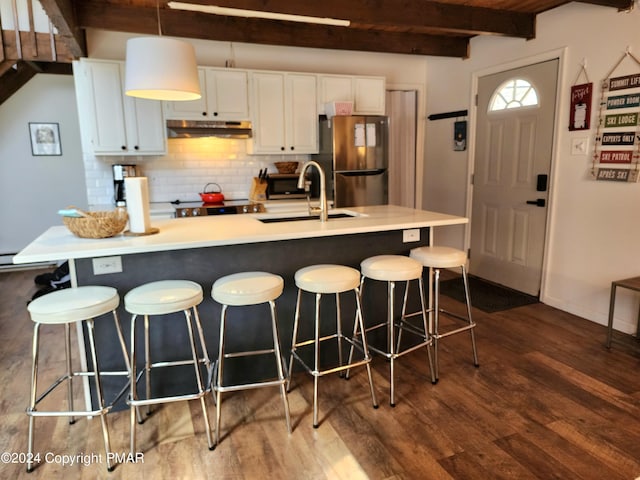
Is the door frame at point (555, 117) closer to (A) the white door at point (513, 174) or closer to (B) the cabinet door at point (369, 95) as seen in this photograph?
(A) the white door at point (513, 174)

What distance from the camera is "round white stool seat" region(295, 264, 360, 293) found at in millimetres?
2301

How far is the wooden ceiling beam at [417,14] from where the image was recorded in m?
3.50

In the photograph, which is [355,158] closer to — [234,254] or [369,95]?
[369,95]

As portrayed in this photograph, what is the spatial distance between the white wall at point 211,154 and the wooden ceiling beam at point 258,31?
36 cm

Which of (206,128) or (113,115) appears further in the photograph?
(206,128)

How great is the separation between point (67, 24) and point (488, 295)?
4332mm

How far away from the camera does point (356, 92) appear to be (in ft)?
15.9

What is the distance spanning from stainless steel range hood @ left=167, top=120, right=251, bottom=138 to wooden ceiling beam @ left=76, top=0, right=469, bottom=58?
2.56 ft

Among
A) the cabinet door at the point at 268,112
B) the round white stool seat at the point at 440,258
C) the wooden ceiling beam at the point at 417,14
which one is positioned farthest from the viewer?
the cabinet door at the point at 268,112

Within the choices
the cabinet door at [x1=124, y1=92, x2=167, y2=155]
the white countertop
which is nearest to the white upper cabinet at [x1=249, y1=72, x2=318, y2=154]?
the cabinet door at [x1=124, y1=92, x2=167, y2=155]

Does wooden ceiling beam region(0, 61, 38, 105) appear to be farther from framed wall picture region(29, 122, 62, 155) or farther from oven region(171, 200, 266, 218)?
oven region(171, 200, 266, 218)

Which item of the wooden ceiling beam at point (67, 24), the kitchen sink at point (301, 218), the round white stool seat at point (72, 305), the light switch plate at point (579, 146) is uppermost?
the wooden ceiling beam at point (67, 24)

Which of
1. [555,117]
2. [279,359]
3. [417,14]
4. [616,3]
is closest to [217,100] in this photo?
[417,14]

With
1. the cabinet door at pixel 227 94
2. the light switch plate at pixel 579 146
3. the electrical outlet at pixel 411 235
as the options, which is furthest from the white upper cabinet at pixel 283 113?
the light switch plate at pixel 579 146
